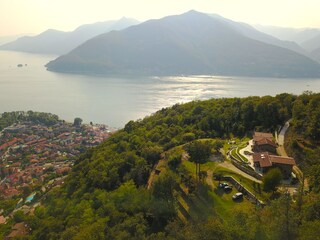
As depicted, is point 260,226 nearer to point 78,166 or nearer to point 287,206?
point 287,206

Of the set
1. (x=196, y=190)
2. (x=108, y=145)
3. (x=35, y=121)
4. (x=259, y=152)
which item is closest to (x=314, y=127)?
(x=259, y=152)

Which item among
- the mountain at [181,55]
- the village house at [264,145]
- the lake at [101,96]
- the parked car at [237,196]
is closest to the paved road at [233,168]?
the parked car at [237,196]

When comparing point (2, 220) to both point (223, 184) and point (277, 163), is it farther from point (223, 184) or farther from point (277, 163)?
point (277, 163)

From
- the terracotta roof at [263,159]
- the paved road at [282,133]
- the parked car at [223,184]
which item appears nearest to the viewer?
the parked car at [223,184]

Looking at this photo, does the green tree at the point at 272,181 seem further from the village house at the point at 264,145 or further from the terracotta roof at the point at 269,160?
the village house at the point at 264,145

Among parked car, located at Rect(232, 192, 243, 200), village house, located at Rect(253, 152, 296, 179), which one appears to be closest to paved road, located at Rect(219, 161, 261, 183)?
village house, located at Rect(253, 152, 296, 179)

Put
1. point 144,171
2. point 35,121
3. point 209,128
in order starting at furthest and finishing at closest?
point 35,121, point 209,128, point 144,171

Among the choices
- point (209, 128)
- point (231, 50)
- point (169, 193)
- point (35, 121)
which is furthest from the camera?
point (231, 50)

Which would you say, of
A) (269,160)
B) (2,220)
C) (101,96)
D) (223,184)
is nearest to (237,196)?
(223,184)
